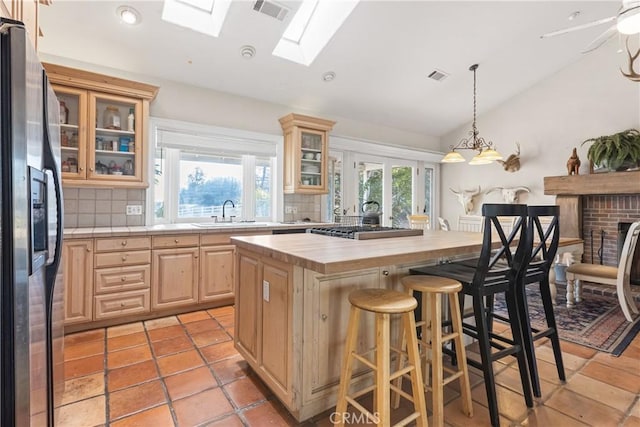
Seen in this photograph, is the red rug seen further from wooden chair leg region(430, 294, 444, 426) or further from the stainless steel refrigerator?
the stainless steel refrigerator

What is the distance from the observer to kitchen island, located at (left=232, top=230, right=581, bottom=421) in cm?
155

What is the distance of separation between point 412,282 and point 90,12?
3373 mm

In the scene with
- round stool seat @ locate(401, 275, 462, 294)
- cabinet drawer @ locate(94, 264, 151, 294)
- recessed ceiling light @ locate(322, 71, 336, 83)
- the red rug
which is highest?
recessed ceiling light @ locate(322, 71, 336, 83)

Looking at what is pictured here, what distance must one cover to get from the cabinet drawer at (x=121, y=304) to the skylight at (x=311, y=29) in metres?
2.84

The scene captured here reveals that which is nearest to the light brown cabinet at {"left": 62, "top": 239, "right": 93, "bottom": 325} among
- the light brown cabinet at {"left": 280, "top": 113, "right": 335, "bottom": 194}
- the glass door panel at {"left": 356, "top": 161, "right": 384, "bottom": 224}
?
the light brown cabinet at {"left": 280, "top": 113, "right": 335, "bottom": 194}

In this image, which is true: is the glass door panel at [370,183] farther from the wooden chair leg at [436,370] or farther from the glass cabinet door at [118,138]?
the wooden chair leg at [436,370]

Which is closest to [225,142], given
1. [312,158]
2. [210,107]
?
[210,107]

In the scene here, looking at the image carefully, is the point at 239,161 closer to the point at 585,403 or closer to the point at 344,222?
the point at 344,222

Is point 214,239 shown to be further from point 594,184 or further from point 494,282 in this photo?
point 594,184

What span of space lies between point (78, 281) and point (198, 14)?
105 inches

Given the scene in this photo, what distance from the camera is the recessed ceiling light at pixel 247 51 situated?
330 centimetres

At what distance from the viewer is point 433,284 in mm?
1673

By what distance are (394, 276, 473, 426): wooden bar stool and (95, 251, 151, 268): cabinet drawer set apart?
2395 millimetres

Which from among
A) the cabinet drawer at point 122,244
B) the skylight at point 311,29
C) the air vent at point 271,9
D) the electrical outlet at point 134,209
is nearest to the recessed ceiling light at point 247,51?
the skylight at point 311,29
